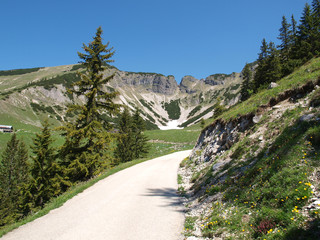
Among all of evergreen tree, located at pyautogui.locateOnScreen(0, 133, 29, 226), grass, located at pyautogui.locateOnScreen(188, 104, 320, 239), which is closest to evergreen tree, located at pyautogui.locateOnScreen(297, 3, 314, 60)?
grass, located at pyautogui.locateOnScreen(188, 104, 320, 239)

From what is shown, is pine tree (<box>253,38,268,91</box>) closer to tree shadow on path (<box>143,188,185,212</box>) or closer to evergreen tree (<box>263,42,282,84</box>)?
evergreen tree (<box>263,42,282,84</box>)

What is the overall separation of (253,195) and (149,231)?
3895 mm

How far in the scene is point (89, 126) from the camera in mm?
15445

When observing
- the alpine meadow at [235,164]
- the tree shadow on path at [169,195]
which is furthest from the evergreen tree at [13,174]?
the tree shadow on path at [169,195]

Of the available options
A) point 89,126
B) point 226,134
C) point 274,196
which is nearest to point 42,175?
point 89,126

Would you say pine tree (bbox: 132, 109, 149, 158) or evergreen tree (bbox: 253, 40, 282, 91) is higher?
evergreen tree (bbox: 253, 40, 282, 91)

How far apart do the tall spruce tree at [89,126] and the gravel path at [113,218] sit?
4.44 m

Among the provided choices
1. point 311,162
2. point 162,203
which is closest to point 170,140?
point 162,203

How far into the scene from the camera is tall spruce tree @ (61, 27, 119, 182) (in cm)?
1523

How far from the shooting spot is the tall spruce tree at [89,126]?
1523 cm

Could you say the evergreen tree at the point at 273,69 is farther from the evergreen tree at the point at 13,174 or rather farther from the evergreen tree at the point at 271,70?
the evergreen tree at the point at 13,174

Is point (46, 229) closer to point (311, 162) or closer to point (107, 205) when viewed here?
point (107, 205)

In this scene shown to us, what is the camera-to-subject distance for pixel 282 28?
4744 cm

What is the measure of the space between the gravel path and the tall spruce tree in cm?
444
